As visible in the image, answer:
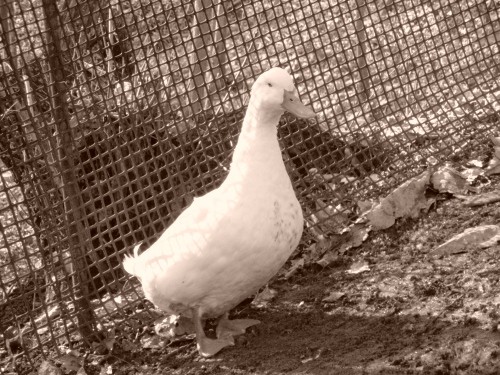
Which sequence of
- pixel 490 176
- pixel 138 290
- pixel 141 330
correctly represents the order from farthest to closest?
pixel 490 176, pixel 138 290, pixel 141 330

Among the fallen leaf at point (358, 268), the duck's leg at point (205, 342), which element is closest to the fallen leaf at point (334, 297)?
the fallen leaf at point (358, 268)

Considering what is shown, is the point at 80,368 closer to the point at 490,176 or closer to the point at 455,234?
the point at 455,234

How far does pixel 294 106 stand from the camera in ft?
12.5

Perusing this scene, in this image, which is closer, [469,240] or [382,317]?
[382,317]

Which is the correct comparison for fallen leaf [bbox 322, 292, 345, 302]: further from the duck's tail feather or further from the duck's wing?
the duck's tail feather

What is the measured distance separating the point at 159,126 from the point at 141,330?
4.71 ft

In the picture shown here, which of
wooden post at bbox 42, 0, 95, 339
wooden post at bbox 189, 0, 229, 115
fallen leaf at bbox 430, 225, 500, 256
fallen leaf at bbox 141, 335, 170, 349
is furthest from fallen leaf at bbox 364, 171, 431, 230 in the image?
wooden post at bbox 42, 0, 95, 339

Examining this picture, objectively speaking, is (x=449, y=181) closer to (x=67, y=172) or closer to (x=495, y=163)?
(x=495, y=163)

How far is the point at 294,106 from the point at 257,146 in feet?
0.83

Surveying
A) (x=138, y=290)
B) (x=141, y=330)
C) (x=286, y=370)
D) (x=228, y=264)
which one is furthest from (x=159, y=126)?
(x=286, y=370)

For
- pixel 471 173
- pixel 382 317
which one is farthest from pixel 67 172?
pixel 471 173

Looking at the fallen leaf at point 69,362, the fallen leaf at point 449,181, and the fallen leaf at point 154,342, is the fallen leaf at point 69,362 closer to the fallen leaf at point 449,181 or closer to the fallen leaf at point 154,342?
the fallen leaf at point 154,342

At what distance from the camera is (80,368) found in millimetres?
4059

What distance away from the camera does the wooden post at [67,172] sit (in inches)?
164
